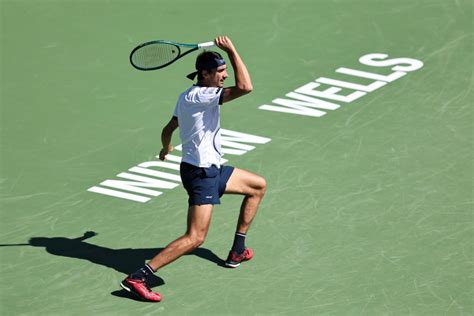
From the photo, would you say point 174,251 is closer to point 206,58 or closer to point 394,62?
point 206,58

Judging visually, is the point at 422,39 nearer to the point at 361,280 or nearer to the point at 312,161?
the point at 312,161

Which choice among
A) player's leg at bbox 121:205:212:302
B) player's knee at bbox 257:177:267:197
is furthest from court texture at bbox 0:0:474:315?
player's knee at bbox 257:177:267:197

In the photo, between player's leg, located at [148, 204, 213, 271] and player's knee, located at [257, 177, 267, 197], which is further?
player's knee, located at [257, 177, 267, 197]

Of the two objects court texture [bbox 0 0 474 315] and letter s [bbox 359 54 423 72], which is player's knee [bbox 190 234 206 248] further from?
letter s [bbox 359 54 423 72]

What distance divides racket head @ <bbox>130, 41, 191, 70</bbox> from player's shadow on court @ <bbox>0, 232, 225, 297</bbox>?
1861 mm

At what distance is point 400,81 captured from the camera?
16.0m

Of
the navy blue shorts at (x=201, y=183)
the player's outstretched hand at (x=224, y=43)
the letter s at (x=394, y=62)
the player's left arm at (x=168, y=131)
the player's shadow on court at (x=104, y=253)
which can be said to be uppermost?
the player's outstretched hand at (x=224, y=43)

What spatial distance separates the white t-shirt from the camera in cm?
1162

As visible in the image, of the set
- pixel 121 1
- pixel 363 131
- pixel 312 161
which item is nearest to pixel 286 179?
pixel 312 161

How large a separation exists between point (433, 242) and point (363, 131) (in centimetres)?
261

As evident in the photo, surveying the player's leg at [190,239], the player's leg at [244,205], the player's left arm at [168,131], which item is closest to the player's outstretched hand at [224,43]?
the player's left arm at [168,131]

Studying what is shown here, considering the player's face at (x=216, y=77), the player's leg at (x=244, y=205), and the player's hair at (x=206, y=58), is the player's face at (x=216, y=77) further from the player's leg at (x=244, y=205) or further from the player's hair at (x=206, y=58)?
the player's leg at (x=244, y=205)

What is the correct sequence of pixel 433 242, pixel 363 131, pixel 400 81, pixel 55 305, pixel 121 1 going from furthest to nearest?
1. pixel 121 1
2. pixel 400 81
3. pixel 363 131
4. pixel 433 242
5. pixel 55 305

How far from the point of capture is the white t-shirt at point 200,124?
38.1 feet
